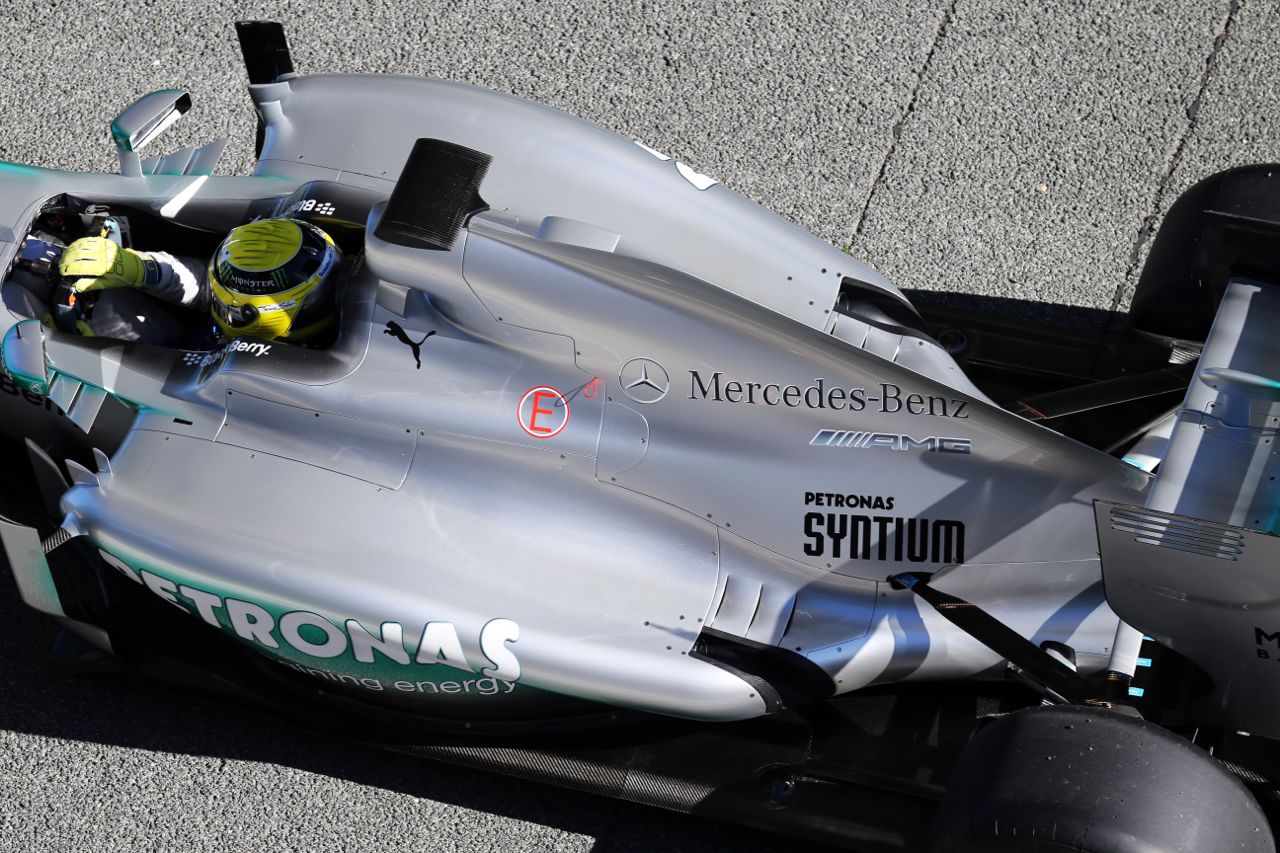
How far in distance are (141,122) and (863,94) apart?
282cm

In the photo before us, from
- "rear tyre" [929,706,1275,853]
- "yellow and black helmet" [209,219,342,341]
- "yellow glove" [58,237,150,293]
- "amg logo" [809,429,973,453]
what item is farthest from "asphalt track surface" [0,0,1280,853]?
"rear tyre" [929,706,1275,853]

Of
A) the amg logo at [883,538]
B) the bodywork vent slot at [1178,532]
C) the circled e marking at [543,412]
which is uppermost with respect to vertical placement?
the bodywork vent slot at [1178,532]

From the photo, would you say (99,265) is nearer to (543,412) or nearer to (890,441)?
(543,412)

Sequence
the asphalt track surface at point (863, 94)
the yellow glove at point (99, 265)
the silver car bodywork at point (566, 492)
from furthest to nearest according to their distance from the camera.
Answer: the asphalt track surface at point (863, 94), the yellow glove at point (99, 265), the silver car bodywork at point (566, 492)

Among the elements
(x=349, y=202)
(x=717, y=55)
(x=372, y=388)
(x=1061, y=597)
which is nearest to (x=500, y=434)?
(x=372, y=388)

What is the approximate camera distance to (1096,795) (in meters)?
2.68

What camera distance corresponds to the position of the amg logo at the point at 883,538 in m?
3.29

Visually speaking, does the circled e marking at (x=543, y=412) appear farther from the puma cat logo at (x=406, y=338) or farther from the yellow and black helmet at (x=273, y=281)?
the yellow and black helmet at (x=273, y=281)

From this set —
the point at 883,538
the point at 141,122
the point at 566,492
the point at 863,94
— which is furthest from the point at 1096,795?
the point at 863,94

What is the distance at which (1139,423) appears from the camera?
13.1 feet

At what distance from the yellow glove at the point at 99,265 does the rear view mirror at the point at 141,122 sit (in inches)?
15.5

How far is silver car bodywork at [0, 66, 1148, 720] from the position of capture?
3225mm

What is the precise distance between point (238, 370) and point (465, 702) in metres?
1.07

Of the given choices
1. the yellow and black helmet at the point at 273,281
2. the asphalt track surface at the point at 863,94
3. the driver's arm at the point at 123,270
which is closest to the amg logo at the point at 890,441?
the yellow and black helmet at the point at 273,281
